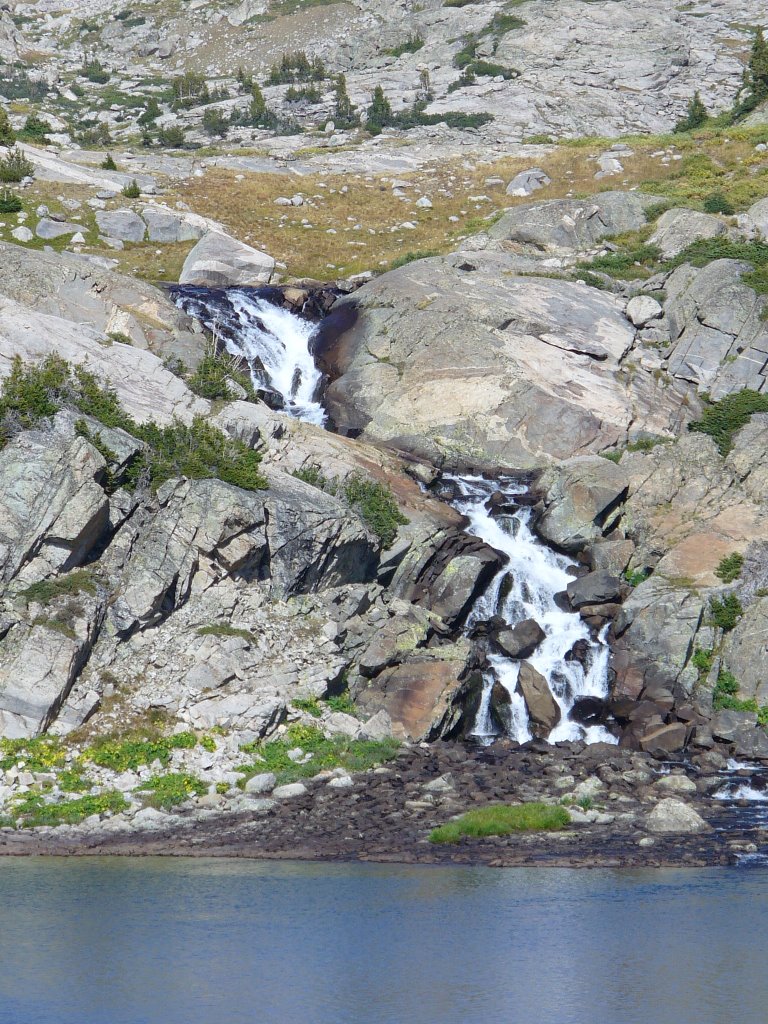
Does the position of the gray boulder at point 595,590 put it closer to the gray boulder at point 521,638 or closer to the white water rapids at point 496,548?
the white water rapids at point 496,548

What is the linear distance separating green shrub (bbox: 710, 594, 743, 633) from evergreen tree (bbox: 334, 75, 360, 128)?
7303cm

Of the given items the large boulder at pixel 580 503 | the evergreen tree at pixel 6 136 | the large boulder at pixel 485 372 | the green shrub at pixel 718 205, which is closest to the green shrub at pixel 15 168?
the evergreen tree at pixel 6 136

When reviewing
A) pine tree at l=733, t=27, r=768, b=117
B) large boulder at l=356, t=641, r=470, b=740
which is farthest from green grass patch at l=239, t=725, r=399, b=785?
pine tree at l=733, t=27, r=768, b=117

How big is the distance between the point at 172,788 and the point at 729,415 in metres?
27.6

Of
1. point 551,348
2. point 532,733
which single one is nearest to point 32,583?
point 532,733

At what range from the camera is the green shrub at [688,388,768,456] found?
42.4 meters

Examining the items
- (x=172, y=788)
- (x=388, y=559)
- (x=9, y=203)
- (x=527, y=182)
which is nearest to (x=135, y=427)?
(x=388, y=559)

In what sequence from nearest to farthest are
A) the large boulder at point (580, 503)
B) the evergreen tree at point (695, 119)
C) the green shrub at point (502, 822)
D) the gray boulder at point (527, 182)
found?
the green shrub at point (502, 822) → the large boulder at point (580, 503) → the gray boulder at point (527, 182) → the evergreen tree at point (695, 119)

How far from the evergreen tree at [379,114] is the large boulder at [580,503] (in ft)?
202

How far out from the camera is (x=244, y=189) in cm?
7000

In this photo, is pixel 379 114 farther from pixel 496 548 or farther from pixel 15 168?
pixel 496 548

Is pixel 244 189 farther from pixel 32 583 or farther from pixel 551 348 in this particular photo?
pixel 32 583

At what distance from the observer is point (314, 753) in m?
29.1

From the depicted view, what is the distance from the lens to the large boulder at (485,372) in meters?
43.7
